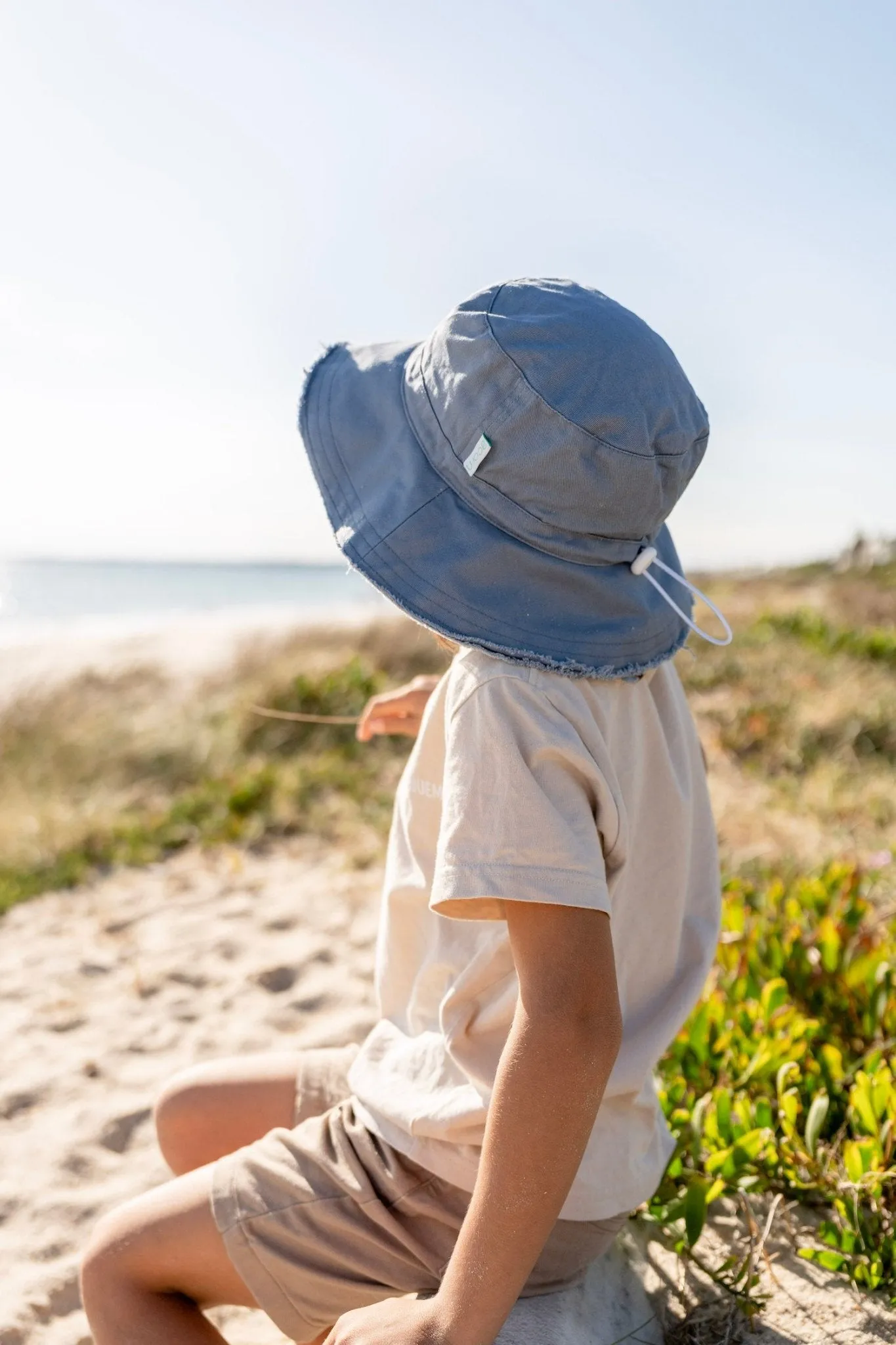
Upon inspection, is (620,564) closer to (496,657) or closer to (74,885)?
(496,657)

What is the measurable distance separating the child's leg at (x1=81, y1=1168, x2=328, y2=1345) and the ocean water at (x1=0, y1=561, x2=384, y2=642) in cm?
1919

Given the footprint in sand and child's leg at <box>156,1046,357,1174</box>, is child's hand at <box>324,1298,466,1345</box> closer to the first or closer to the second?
child's leg at <box>156,1046,357,1174</box>

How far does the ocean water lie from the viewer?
102 ft

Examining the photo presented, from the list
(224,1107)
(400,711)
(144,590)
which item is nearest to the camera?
(224,1107)

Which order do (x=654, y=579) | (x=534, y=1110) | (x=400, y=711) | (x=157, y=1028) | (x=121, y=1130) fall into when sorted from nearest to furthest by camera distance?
(x=534, y=1110) → (x=654, y=579) → (x=400, y=711) → (x=121, y=1130) → (x=157, y=1028)

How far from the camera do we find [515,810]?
1075mm

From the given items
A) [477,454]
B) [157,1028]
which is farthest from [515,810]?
[157,1028]

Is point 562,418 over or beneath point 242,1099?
over

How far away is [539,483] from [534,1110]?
0.67m

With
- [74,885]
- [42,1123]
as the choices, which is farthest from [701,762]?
[74,885]

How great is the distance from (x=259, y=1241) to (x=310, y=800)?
3.37 m

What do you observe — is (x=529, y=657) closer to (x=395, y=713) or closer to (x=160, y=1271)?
(x=395, y=713)

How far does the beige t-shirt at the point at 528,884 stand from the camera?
1.08 metres

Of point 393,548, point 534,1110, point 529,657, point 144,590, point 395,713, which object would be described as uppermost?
point 393,548
